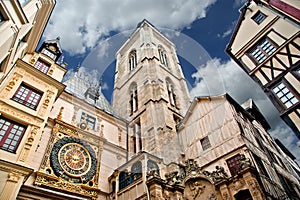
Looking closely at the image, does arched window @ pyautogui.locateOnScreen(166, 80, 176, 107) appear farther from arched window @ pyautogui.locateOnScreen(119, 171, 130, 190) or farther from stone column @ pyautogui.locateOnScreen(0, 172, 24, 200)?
stone column @ pyautogui.locateOnScreen(0, 172, 24, 200)

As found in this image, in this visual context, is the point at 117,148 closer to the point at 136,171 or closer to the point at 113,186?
the point at 113,186

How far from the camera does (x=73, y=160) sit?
12.6 metres

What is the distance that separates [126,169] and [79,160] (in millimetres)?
3299

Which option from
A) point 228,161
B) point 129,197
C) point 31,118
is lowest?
point 129,197

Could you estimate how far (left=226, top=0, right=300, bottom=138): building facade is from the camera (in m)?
9.18

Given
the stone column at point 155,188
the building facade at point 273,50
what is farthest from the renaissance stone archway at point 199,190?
the building facade at point 273,50

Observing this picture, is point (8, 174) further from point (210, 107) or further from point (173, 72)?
point (173, 72)

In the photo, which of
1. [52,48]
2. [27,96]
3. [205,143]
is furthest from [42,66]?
[205,143]

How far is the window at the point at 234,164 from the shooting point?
1081 centimetres

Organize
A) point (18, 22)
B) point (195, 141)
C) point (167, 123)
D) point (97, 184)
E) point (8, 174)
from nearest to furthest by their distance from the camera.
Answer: point (18, 22) → point (8, 174) → point (97, 184) → point (195, 141) → point (167, 123)

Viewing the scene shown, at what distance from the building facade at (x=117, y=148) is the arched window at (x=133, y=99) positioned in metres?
2.72

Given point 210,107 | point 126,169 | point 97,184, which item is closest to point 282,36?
point 210,107

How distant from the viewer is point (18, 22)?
25.5ft

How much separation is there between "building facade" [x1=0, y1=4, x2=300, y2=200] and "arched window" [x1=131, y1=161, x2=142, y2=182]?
7 centimetres
